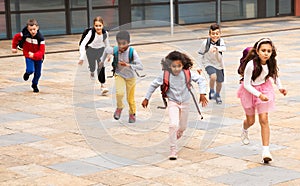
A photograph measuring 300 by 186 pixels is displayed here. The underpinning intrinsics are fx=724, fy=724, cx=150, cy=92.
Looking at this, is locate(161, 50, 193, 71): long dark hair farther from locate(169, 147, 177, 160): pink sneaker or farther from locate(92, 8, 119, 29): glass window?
locate(92, 8, 119, 29): glass window

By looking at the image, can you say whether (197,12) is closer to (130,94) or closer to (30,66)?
(30,66)

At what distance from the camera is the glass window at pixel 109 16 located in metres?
27.3

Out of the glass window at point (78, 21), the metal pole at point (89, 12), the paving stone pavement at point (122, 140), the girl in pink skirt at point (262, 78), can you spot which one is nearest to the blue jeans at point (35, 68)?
the paving stone pavement at point (122, 140)

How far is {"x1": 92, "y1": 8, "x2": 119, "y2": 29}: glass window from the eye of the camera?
27.3 meters

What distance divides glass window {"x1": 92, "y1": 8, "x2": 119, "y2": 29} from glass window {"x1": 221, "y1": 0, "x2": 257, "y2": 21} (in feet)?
16.6

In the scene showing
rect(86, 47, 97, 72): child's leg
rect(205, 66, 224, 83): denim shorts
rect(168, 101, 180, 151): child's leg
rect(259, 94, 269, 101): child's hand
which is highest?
rect(86, 47, 97, 72): child's leg

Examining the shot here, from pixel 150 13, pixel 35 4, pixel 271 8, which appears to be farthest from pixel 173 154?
pixel 271 8

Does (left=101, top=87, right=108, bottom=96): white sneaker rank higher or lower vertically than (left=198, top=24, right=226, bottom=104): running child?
lower

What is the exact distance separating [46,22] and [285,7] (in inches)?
464

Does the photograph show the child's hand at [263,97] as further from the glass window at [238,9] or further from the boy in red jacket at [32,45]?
the glass window at [238,9]

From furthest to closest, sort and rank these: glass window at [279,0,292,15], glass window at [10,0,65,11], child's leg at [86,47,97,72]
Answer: glass window at [279,0,292,15], glass window at [10,0,65,11], child's leg at [86,47,97,72]

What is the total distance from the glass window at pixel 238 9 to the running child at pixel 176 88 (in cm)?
2142

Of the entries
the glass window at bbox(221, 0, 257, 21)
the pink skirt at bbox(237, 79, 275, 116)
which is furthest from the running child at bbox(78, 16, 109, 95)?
the glass window at bbox(221, 0, 257, 21)

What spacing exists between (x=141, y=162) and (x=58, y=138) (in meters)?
1.89
